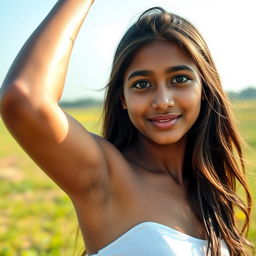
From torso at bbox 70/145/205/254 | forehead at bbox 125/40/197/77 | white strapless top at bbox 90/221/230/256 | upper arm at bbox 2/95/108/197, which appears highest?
forehead at bbox 125/40/197/77

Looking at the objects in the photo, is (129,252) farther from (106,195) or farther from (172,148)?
(172,148)

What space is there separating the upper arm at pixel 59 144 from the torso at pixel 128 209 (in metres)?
0.08

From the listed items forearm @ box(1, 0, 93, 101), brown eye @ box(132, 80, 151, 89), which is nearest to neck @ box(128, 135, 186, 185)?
brown eye @ box(132, 80, 151, 89)

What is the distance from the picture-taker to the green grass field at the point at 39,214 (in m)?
3.76

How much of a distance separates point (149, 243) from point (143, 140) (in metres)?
0.60

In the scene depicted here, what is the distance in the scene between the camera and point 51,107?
163cm

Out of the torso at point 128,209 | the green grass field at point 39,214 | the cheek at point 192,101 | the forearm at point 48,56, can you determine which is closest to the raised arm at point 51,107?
the forearm at point 48,56

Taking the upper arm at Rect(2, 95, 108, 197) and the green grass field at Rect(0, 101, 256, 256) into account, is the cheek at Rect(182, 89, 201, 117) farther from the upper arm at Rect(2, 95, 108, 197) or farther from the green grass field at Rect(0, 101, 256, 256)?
the green grass field at Rect(0, 101, 256, 256)

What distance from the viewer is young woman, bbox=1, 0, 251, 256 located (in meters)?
1.65

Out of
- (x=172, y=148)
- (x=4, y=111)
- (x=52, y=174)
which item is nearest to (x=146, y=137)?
(x=172, y=148)

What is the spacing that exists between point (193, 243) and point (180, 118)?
51 centimetres

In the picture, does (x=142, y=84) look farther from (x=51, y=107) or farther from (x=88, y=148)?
(x=51, y=107)

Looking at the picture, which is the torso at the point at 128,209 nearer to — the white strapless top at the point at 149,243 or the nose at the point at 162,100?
the white strapless top at the point at 149,243

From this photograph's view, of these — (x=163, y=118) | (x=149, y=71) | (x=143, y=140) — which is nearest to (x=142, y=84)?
(x=149, y=71)
